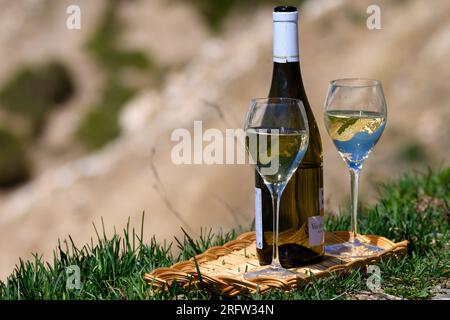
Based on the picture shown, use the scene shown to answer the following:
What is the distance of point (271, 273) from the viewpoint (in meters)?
3.11

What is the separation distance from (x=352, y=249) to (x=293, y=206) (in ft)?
1.04

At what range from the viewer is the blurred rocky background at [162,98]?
44.8ft

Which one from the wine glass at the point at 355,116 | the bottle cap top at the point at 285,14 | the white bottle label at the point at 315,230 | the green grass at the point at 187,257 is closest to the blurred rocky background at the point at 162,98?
the green grass at the point at 187,257

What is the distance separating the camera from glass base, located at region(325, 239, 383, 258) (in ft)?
11.1

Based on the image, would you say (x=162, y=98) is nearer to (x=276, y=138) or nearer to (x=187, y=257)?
(x=187, y=257)

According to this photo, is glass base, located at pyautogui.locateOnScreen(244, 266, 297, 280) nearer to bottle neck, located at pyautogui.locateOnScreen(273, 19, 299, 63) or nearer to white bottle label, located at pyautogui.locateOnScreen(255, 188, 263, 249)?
white bottle label, located at pyautogui.locateOnScreen(255, 188, 263, 249)

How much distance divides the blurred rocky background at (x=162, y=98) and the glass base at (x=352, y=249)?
0.77 meters

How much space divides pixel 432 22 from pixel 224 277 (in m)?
13.1

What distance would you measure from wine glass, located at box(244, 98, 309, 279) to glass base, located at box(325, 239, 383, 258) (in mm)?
521

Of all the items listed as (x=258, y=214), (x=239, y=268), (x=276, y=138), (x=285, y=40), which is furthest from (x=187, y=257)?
(x=285, y=40)

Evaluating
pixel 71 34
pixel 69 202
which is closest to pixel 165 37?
pixel 71 34

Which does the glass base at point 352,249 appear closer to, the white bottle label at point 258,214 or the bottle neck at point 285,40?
the white bottle label at point 258,214

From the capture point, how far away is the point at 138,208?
53.5 ft

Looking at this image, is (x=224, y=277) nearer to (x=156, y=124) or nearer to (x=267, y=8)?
(x=156, y=124)
